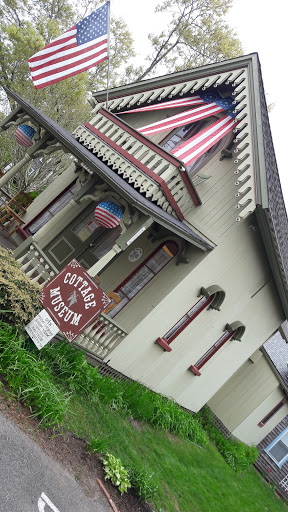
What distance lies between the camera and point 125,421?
9.08m

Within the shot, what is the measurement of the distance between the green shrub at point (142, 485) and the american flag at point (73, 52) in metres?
8.85

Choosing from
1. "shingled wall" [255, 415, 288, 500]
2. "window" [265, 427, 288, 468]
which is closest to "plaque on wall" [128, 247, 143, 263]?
"shingled wall" [255, 415, 288, 500]

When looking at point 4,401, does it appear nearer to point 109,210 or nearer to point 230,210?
point 109,210

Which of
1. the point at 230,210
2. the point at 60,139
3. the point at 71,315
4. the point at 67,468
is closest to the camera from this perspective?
the point at 67,468

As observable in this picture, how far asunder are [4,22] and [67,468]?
2679 centimetres

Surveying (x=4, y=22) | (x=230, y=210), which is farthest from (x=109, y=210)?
(x=4, y=22)

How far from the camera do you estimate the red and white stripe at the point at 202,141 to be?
1109 centimetres

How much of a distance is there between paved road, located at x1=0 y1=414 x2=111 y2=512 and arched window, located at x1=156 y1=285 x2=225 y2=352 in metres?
5.93

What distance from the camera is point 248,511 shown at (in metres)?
11.8

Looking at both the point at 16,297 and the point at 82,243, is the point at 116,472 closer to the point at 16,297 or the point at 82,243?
the point at 16,297

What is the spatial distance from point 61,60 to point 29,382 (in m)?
7.91

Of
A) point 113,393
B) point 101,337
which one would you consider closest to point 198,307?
point 101,337

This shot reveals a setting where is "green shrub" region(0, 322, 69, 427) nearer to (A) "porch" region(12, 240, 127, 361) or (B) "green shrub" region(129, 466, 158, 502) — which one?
(B) "green shrub" region(129, 466, 158, 502)

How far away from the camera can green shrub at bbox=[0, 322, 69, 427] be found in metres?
6.27
